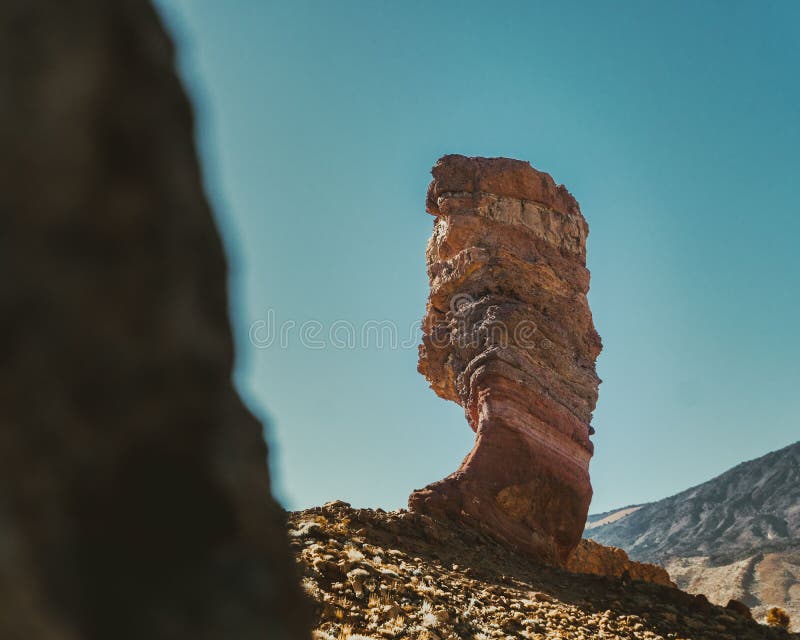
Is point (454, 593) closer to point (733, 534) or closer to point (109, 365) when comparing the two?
point (109, 365)

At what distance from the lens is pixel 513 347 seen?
20188 mm

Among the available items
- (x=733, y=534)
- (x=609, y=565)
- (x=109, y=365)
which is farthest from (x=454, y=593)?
(x=733, y=534)

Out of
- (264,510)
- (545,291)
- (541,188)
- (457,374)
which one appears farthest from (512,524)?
(264,510)

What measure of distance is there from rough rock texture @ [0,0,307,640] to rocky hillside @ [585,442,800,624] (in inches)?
1954

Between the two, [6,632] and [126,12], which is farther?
[126,12]

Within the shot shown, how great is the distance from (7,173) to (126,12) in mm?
549

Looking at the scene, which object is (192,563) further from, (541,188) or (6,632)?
(541,188)

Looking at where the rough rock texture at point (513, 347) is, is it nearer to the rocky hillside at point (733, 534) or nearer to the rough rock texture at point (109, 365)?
the rough rock texture at point (109, 365)

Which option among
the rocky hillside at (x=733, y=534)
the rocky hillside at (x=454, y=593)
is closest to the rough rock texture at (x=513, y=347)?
the rocky hillside at (x=454, y=593)

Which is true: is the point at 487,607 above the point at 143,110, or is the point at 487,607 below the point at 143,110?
below

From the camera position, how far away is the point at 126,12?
1398 millimetres

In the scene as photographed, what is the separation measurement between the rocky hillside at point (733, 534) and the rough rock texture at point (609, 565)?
2001 centimetres

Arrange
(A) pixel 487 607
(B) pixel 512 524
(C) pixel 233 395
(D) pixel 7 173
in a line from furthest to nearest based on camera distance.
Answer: (B) pixel 512 524, (A) pixel 487 607, (C) pixel 233 395, (D) pixel 7 173

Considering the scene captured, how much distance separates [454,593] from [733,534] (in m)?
86.2
